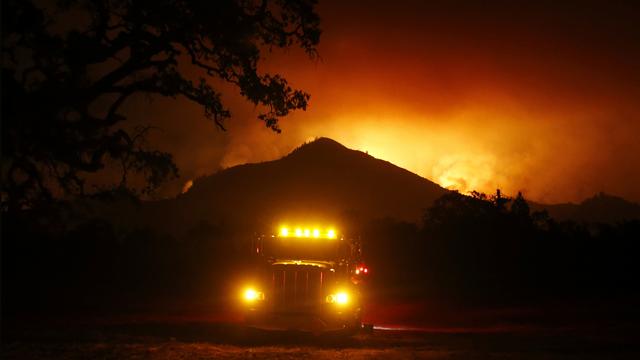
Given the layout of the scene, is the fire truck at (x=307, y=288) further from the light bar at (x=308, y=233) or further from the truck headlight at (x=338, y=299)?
the light bar at (x=308, y=233)

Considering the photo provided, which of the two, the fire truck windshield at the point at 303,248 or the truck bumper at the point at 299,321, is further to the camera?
the fire truck windshield at the point at 303,248

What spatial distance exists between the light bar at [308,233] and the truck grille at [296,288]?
1319mm

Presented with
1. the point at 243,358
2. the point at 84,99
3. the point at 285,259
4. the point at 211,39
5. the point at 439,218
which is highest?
the point at 439,218

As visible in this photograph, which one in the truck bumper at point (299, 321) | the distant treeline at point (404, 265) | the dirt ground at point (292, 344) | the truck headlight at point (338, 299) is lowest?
the dirt ground at point (292, 344)

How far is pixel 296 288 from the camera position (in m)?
19.0

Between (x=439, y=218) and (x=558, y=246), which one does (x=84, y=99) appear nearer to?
(x=558, y=246)

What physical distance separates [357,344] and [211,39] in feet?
26.3

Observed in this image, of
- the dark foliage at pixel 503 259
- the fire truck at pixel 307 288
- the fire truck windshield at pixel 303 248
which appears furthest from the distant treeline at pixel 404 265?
the fire truck at pixel 307 288

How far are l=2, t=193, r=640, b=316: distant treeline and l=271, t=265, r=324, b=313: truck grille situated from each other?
61.4 ft

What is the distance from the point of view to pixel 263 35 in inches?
712

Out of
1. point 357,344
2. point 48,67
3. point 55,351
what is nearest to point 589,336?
point 357,344

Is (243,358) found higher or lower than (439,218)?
lower

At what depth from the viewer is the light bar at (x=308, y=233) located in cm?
2027

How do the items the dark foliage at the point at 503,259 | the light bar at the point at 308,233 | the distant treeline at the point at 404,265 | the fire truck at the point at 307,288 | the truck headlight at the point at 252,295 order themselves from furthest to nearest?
the dark foliage at the point at 503,259 < the distant treeline at the point at 404,265 < the light bar at the point at 308,233 < the truck headlight at the point at 252,295 < the fire truck at the point at 307,288
